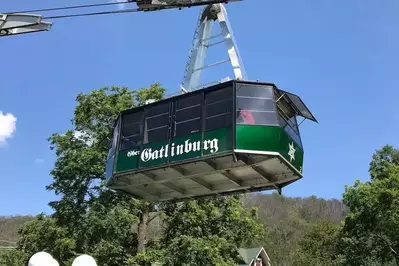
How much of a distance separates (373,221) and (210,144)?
24.2 m

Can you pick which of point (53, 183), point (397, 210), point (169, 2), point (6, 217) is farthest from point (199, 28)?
point (6, 217)

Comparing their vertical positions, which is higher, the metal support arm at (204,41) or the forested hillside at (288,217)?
the forested hillside at (288,217)

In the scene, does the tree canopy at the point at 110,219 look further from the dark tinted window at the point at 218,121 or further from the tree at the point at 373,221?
the dark tinted window at the point at 218,121

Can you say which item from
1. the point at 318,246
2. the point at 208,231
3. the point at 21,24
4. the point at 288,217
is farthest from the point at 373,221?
the point at 288,217

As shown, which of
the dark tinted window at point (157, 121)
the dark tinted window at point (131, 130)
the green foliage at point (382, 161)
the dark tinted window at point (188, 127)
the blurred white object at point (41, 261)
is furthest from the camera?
the green foliage at point (382, 161)

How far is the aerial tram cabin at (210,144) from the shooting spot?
1230 cm

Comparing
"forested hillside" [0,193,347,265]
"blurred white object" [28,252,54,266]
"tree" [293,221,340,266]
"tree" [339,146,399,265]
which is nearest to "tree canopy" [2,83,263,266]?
"tree" [339,146,399,265]

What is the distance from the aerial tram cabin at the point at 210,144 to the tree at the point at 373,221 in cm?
1850

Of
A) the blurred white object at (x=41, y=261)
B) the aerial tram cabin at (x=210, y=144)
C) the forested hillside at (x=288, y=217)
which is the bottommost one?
the blurred white object at (x=41, y=261)

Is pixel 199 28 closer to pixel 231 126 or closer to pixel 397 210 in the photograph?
pixel 231 126

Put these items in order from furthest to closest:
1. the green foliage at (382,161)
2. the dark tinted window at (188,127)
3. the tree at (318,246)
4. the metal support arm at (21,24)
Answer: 1. the tree at (318,246)
2. the green foliage at (382,161)
3. the metal support arm at (21,24)
4. the dark tinted window at (188,127)

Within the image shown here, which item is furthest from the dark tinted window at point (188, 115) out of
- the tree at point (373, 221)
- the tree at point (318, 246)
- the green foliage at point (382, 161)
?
the tree at point (318, 246)

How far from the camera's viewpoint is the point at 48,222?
92.5 feet

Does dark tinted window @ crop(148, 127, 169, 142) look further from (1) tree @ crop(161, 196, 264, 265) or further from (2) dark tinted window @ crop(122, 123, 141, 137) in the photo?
(1) tree @ crop(161, 196, 264, 265)
